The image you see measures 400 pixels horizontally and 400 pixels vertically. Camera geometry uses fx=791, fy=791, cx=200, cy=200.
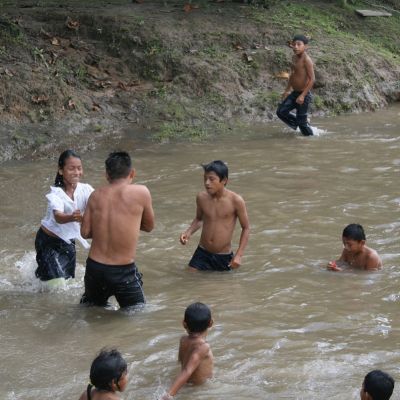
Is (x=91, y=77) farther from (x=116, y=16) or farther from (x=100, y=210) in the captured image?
(x=100, y=210)

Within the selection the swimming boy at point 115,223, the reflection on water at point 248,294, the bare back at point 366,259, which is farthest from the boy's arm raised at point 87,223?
the bare back at point 366,259

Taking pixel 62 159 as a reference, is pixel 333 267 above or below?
below

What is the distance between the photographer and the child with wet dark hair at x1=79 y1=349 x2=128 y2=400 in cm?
397

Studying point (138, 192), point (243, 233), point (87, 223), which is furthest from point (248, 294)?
point (87, 223)

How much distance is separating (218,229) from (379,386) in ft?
10.3

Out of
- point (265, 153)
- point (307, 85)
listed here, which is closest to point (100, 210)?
point (265, 153)

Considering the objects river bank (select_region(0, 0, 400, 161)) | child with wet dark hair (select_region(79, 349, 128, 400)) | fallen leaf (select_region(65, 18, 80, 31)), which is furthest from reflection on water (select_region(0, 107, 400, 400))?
fallen leaf (select_region(65, 18, 80, 31))

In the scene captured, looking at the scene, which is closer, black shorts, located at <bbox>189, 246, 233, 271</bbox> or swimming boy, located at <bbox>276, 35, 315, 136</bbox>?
black shorts, located at <bbox>189, 246, 233, 271</bbox>

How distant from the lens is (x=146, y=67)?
1348cm

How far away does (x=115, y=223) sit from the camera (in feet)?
18.6

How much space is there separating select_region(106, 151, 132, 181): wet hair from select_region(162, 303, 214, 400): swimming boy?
4.31 ft

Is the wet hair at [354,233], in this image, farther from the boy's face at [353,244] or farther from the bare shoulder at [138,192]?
the bare shoulder at [138,192]

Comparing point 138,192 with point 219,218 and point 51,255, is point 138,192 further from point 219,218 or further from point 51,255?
point 219,218

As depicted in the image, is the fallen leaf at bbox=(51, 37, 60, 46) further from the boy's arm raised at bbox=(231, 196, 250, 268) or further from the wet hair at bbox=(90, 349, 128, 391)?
the wet hair at bbox=(90, 349, 128, 391)
